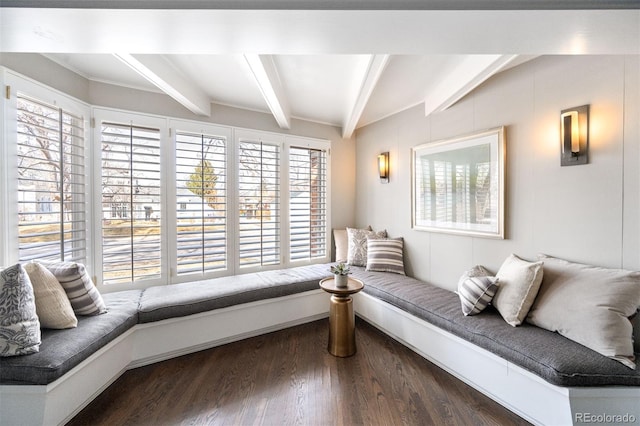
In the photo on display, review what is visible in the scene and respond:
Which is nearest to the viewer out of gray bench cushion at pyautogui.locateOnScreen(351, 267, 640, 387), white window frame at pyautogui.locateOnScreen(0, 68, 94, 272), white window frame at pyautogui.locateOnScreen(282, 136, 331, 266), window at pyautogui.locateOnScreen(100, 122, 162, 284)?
gray bench cushion at pyautogui.locateOnScreen(351, 267, 640, 387)

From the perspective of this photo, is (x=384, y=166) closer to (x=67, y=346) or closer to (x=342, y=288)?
(x=342, y=288)

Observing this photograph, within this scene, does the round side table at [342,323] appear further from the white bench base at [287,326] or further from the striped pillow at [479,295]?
the striped pillow at [479,295]

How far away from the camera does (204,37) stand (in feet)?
4.07

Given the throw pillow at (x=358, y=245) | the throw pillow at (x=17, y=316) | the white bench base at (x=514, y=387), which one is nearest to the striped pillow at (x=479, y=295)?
the white bench base at (x=514, y=387)

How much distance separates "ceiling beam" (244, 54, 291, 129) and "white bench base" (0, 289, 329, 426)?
208 centimetres

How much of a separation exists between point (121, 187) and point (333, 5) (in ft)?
8.20

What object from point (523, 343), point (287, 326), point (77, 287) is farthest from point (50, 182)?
point (523, 343)

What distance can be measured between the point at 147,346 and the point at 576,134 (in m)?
3.72

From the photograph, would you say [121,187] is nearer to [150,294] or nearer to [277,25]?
[150,294]

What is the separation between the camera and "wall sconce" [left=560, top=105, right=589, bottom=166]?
174cm

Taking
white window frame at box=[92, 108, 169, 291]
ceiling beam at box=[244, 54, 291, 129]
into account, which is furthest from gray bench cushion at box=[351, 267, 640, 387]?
white window frame at box=[92, 108, 169, 291]

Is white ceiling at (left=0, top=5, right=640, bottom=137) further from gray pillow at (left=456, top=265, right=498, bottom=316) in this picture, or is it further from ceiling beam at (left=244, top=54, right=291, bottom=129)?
gray pillow at (left=456, top=265, right=498, bottom=316)

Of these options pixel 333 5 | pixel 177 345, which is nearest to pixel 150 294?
pixel 177 345

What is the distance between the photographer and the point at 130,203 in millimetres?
2418
